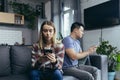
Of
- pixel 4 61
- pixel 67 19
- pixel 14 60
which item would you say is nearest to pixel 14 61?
pixel 14 60

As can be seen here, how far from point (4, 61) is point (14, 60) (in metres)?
0.14

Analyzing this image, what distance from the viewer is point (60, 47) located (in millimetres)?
1971

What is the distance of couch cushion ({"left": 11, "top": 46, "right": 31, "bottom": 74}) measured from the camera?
238 cm

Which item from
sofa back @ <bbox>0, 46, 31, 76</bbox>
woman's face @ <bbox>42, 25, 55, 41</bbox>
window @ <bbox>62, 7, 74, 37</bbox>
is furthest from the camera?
window @ <bbox>62, 7, 74, 37</bbox>

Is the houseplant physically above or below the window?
below

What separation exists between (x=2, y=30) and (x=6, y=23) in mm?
243

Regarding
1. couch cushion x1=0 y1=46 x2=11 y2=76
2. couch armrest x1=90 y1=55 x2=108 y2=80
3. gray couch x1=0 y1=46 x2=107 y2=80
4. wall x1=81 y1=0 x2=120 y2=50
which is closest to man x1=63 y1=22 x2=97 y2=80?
gray couch x1=0 y1=46 x2=107 y2=80

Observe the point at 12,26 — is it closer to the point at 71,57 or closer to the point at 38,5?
the point at 38,5

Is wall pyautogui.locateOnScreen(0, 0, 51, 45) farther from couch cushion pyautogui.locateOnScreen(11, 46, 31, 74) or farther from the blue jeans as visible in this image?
the blue jeans

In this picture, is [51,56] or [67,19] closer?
[51,56]

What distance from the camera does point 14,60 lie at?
2391 millimetres

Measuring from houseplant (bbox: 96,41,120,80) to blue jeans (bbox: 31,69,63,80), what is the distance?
1.89 m

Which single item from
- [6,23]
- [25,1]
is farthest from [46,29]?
[25,1]

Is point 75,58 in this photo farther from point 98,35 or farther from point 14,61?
point 98,35
